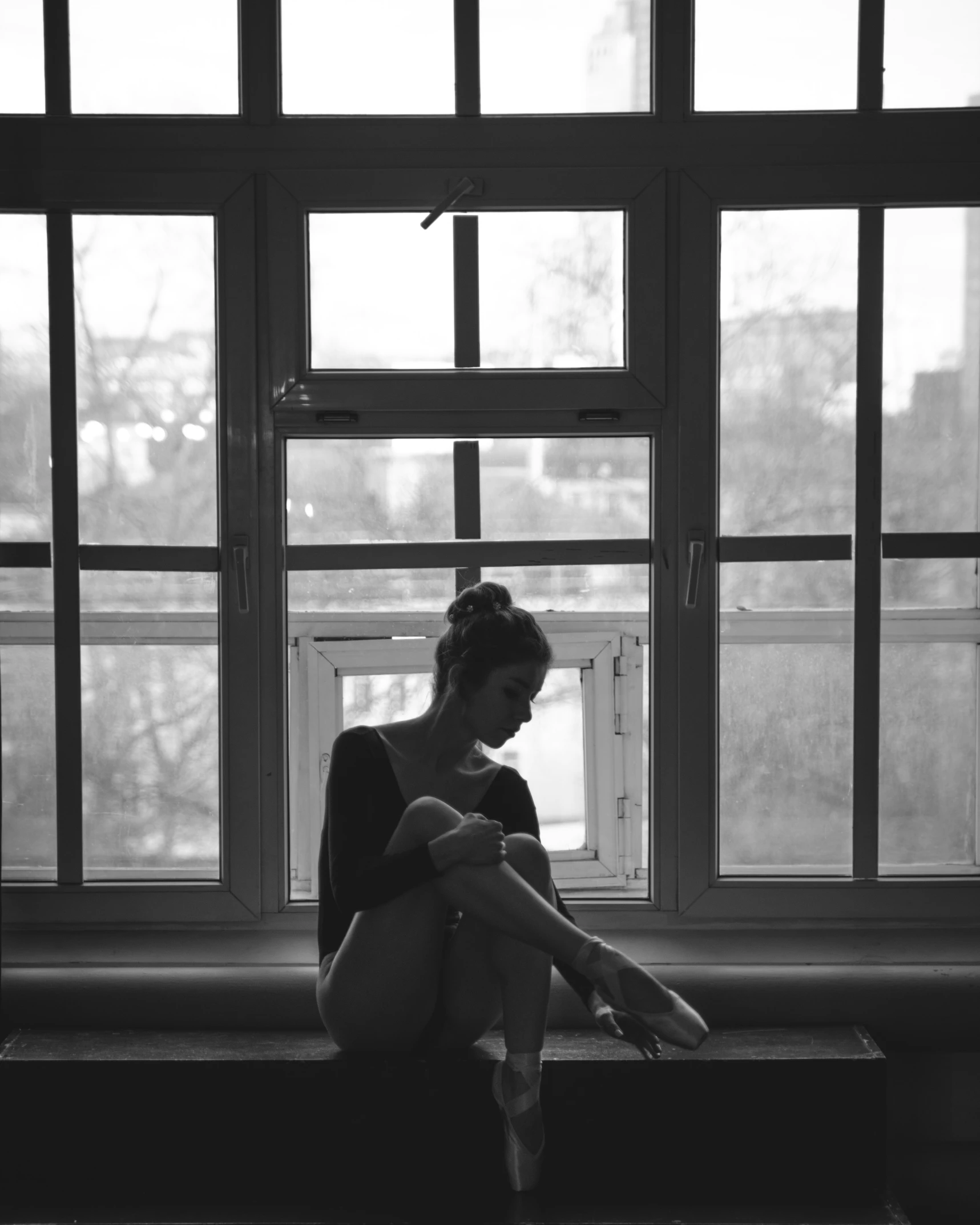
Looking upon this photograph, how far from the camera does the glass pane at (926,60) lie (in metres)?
2.51

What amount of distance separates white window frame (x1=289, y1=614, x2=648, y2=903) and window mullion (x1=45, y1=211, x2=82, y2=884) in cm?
46

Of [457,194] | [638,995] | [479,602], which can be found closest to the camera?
[638,995]

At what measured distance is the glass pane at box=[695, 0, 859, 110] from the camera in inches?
98.7

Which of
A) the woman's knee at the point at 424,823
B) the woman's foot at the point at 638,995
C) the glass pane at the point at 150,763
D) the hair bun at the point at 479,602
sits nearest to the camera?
the woman's foot at the point at 638,995

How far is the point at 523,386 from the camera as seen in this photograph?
247 centimetres

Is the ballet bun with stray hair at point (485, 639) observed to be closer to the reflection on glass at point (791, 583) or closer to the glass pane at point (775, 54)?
the reflection on glass at point (791, 583)

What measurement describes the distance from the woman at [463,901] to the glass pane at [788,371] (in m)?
0.76

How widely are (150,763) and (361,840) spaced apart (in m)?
0.77

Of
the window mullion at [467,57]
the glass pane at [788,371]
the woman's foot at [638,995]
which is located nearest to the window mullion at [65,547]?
the window mullion at [467,57]

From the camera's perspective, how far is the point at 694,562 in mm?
2488

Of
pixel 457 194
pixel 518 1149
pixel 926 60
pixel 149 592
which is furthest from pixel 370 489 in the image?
pixel 926 60

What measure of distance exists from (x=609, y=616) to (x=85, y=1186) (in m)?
1.48

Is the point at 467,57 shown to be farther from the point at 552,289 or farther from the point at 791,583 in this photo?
the point at 791,583

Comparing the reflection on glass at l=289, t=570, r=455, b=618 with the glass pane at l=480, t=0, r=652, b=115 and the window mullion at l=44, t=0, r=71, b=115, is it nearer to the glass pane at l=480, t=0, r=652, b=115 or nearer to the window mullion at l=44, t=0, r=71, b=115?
the glass pane at l=480, t=0, r=652, b=115
